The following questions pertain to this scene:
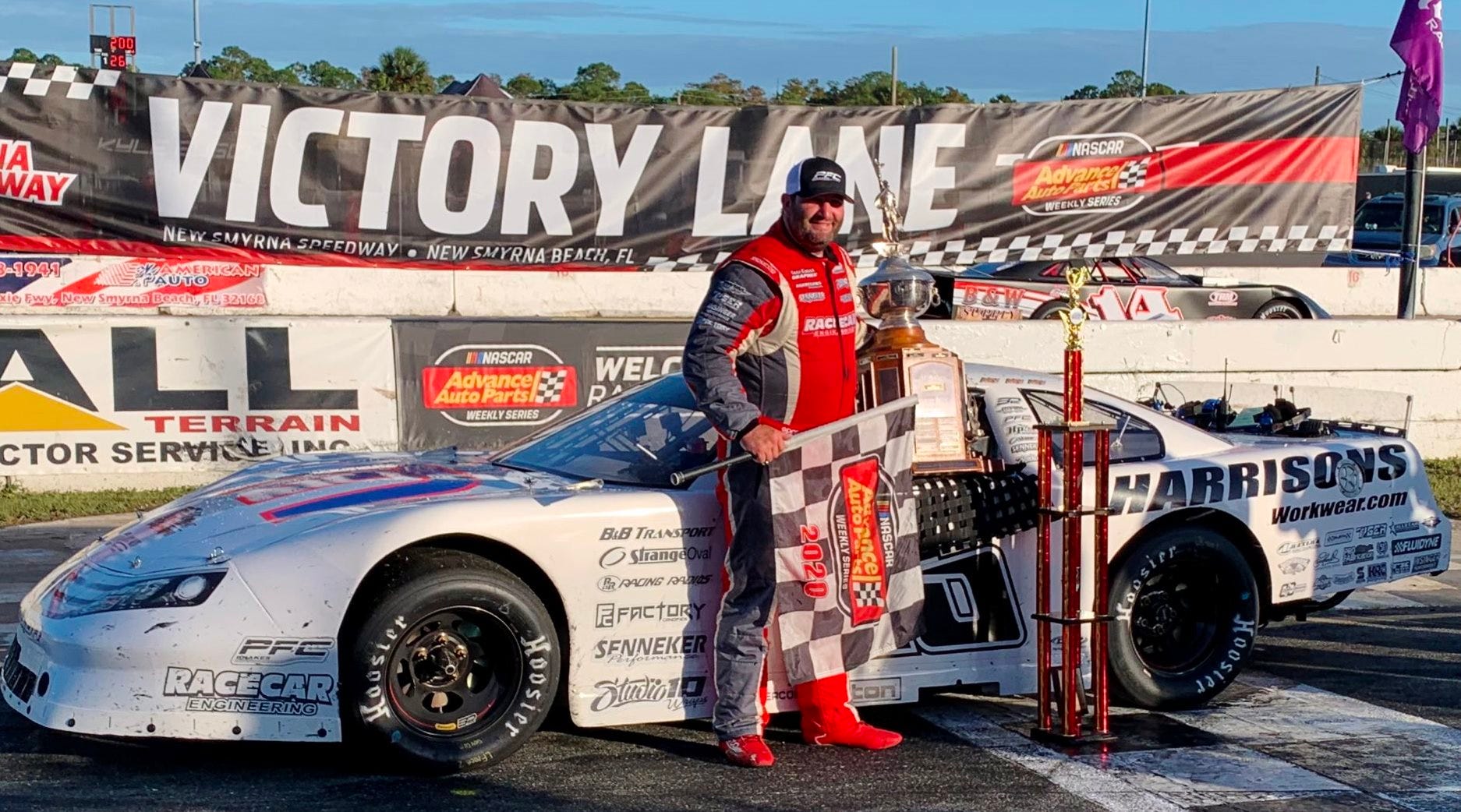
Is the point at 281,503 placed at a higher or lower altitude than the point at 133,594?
higher

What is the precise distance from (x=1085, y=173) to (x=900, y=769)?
10109mm

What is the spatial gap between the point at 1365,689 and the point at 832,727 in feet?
7.56

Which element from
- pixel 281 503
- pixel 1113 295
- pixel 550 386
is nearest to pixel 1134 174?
pixel 1113 295

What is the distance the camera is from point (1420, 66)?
12.3m

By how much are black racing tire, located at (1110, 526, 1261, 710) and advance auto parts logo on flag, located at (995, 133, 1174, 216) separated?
28.6 feet

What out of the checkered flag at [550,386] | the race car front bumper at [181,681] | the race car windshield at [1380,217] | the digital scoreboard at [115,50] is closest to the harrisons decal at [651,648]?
the race car front bumper at [181,681]

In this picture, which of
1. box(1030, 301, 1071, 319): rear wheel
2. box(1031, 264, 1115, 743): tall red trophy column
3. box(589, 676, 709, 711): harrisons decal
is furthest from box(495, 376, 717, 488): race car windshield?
box(1030, 301, 1071, 319): rear wheel

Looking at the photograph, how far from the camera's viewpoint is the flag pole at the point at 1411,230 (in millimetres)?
11984

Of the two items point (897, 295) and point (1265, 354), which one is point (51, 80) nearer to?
point (897, 295)

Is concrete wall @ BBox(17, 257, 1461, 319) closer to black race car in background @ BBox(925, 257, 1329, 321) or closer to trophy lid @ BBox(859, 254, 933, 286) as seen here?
black race car in background @ BBox(925, 257, 1329, 321)

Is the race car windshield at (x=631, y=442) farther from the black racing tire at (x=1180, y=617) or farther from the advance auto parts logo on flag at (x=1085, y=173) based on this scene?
the advance auto parts logo on flag at (x=1085, y=173)

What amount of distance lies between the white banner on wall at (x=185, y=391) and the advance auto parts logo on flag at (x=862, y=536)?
590 centimetres

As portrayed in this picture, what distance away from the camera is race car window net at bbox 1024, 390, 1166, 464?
5.76 metres

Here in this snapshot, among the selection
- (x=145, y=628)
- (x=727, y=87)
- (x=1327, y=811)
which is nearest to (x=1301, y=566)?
(x=1327, y=811)
